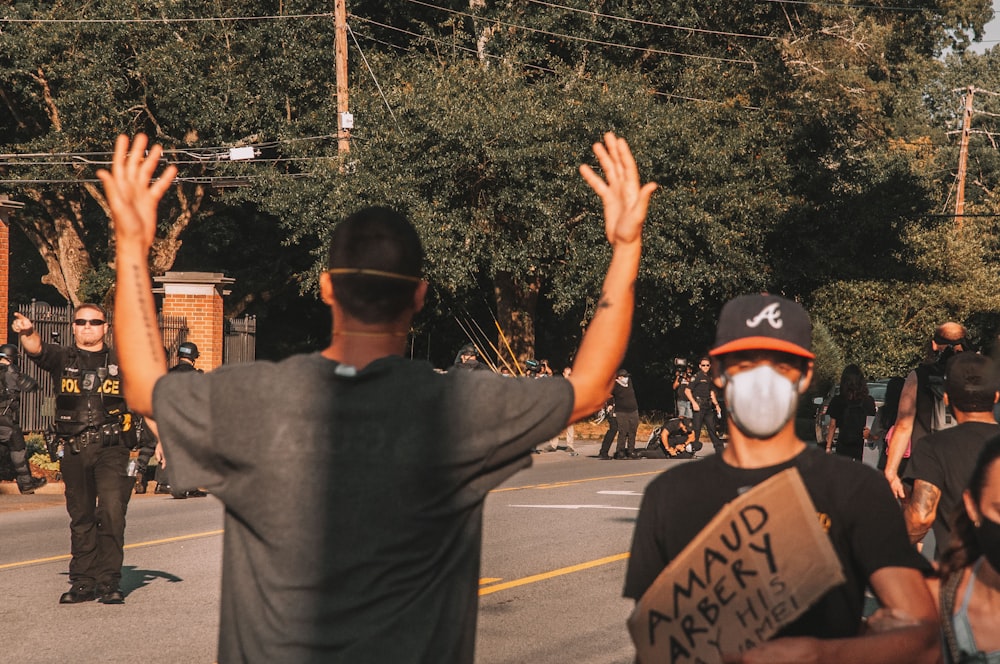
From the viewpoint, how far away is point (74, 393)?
9727 mm

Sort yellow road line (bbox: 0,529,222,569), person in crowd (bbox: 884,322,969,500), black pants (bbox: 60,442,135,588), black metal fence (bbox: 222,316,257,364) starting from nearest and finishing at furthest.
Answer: person in crowd (bbox: 884,322,969,500)
black pants (bbox: 60,442,135,588)
yellow road line (bbox: 0,529,222,569)
black metal fence (bbox: 222,316,257,364)

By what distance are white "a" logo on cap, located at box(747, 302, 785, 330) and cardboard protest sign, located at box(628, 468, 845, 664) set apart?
40 centimetres

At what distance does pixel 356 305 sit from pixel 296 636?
714mm

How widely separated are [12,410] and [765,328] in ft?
53.9

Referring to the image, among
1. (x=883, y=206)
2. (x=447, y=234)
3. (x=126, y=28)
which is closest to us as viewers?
(x=447, y=234)

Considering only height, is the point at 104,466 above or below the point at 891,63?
below

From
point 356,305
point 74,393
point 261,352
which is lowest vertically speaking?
point 261,352

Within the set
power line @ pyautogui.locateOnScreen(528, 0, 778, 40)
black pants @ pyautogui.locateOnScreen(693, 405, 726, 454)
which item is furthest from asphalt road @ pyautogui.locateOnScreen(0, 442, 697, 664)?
power line @ pyautogui.locateOnScreen(528, 0, 778, 40)

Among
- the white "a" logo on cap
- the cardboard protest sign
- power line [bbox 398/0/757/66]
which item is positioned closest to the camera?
the cardboard protest sign

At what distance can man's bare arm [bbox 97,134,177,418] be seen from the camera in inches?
119

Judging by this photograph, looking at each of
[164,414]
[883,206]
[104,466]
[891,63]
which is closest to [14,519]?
[104,466]

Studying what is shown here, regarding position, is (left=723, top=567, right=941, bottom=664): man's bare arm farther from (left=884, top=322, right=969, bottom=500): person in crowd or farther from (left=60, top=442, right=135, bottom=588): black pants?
(left=60, top=442, right=135, bottom=588): black pants

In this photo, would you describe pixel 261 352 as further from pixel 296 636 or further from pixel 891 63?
pixel 296 636

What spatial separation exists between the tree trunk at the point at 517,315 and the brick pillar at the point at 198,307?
1051cm
